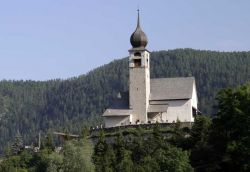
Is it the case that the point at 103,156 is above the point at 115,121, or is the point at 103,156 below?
below

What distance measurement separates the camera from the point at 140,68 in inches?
3199

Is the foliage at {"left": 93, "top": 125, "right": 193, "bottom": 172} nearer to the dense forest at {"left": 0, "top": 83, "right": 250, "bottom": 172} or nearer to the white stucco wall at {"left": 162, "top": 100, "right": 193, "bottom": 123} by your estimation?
the dense forest at {"left": 0, "top": 83, "right": 250, "bottom": 172}

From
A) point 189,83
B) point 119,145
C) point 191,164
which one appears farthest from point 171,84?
point 191,164

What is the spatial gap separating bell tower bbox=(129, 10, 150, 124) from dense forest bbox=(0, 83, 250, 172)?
159 inches

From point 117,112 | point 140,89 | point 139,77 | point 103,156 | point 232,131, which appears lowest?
point 103,156

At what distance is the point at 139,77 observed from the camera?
81.0 meters

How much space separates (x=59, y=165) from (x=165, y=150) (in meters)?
12.1

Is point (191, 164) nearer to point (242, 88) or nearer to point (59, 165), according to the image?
point (242, 88)

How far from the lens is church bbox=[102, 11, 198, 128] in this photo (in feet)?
262

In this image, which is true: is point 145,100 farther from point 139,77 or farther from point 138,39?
point 138,39

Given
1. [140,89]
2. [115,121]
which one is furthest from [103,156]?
[140,89]

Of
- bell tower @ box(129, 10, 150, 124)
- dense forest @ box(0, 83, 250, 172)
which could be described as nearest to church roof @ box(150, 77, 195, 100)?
bell tower @ box(129, 10, 150, 124)

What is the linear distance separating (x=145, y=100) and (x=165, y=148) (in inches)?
643

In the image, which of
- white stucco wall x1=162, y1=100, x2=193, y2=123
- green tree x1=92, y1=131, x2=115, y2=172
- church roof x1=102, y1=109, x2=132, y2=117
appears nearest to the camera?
green tree x1=92, y1=131, x2=115, y2=172
